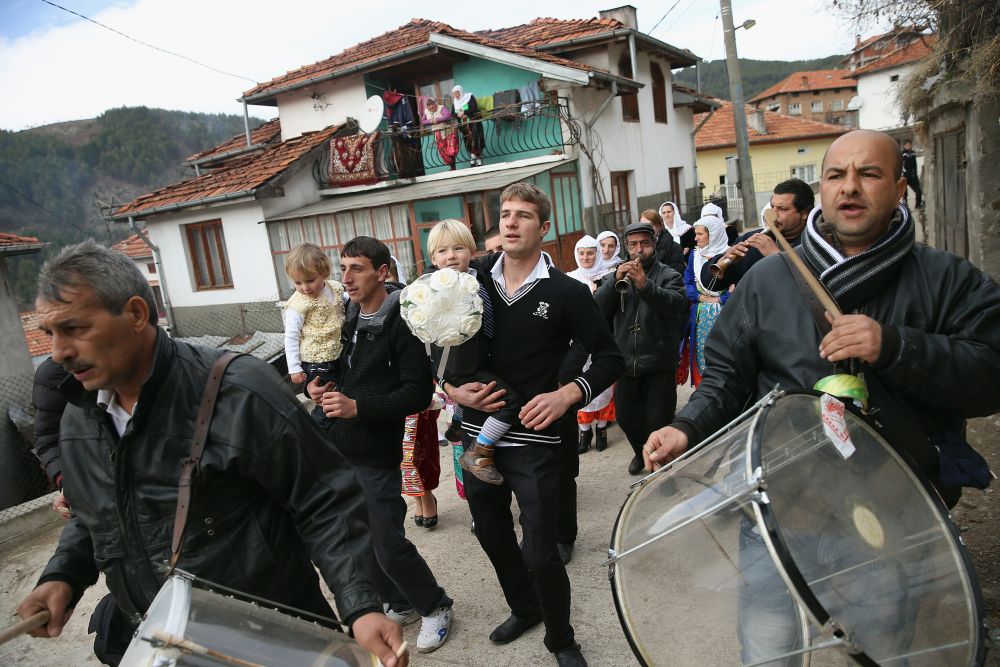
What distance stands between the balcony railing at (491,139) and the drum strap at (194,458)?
12598 mm

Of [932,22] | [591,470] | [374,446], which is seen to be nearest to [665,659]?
[374,446]

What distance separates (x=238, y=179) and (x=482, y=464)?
14.3 meters

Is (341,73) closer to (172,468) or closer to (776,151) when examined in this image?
(172,468)

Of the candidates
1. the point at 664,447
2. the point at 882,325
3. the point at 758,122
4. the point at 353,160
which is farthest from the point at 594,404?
the point at 758,122

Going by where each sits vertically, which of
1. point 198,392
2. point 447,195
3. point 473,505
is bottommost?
point 473,505

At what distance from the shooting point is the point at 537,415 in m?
2.53

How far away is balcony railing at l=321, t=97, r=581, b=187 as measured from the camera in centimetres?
1361

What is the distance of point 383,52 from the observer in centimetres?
1460

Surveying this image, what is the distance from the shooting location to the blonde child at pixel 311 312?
13.3 feet

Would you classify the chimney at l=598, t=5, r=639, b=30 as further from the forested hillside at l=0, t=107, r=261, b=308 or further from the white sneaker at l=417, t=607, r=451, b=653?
the forested hillside at l=0, t=107, r=261, b=308

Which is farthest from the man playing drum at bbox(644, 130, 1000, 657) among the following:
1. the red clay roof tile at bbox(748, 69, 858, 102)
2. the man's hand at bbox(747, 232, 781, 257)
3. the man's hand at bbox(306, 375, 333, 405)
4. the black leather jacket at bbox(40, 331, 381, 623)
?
the red clay roof tile at bbox(748, 69, 858, 102)

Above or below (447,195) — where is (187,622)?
below

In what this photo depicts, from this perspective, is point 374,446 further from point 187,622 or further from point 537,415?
point 187,622

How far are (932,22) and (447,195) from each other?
8.51m
